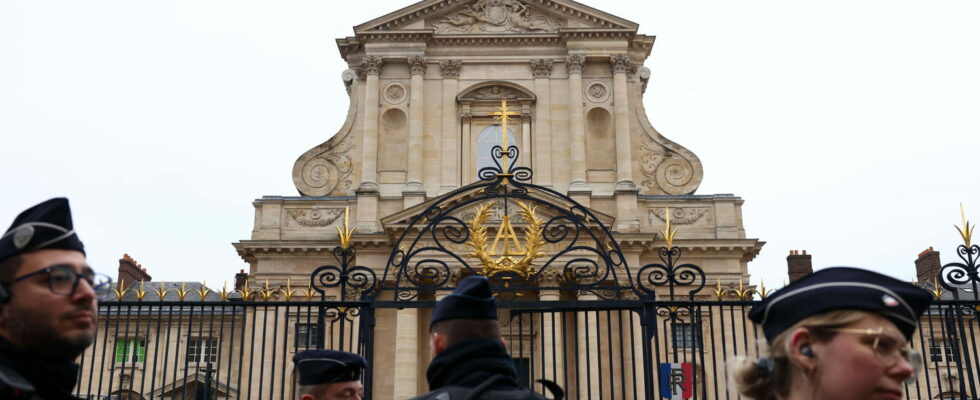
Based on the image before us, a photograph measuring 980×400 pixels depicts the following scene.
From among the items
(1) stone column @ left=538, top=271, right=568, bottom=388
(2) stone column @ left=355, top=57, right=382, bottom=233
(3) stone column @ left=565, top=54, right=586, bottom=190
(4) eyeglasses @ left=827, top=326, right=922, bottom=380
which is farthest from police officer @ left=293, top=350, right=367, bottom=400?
(3) stone column @ left=565, top=54, right=586, bottom=190

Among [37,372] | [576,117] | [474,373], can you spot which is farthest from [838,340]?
[576,117]

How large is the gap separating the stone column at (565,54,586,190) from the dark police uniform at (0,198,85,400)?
91.7 feet

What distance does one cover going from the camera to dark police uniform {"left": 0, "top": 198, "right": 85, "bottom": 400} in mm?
2619

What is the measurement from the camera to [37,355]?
2.79m

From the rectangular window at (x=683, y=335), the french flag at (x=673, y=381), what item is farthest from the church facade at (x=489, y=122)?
the french flag at (x=673, y=381)

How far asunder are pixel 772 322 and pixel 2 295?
2555mm

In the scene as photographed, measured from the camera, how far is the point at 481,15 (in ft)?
107

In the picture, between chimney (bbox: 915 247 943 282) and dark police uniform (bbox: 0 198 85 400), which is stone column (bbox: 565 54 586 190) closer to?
chimney (bbox: 915 247 943 282)

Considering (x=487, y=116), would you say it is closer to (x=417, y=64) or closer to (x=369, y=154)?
(x=417, y=64)

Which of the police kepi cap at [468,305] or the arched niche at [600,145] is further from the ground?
the arched niche at [600,145]

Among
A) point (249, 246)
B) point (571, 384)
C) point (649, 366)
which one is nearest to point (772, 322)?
point (649, 366)

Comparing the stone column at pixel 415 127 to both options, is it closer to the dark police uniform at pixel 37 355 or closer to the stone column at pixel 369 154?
the stone column at pixel 369 154

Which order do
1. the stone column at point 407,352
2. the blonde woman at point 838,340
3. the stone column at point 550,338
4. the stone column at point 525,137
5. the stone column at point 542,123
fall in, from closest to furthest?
the blonde woman at point 838,340 < the stone column at point 550,338 < the stone column at point 407,352 < the stone column at point 542,123 < the stone column at point 525,137

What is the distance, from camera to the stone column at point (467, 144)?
1222 inches
